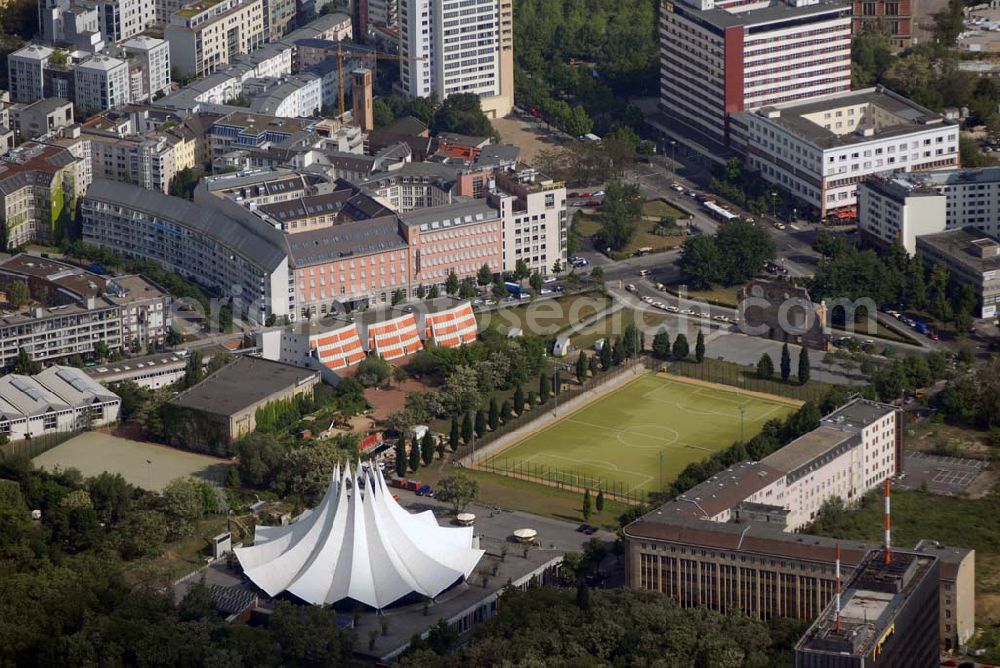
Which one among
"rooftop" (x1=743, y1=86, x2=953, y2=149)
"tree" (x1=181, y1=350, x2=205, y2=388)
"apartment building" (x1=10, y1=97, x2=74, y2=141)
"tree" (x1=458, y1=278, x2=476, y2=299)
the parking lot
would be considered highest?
"rooftop" (x1=743, y1=86, x2=953, y2=149)

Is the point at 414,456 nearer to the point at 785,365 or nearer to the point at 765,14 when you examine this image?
the point at 785,365

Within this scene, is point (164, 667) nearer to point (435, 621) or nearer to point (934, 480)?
point (435, 621)

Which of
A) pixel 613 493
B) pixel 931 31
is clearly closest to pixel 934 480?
pixel 613 493

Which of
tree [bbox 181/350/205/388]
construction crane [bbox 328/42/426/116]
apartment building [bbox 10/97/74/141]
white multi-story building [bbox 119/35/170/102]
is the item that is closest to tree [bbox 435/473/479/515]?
tree [bbox 181/350/205/388]

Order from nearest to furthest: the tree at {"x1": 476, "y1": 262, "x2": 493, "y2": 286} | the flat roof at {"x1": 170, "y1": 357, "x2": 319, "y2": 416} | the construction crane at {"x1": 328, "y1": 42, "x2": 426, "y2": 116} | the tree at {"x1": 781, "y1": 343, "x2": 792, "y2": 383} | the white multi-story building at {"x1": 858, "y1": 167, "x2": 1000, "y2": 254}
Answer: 1. the flat roof at {"x1": 170, "y1": 357, "x2": 319, "y2": 416}
2. the tree at {"x1": 781, "y1": 343, "x2": 792, "y2": 383}
3. the tree at {"x1": 476, "y1": 262, "x2": 493, "y2": 286}
4. the white multi-story building at {"x1": 858, "y1": 167, "x2": 1000, "y2": 254}
5. the construction crane at {"x1": 328, "y1": 42, "x2": 426, "y2": 116}

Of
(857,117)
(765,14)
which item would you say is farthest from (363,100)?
(857,117)

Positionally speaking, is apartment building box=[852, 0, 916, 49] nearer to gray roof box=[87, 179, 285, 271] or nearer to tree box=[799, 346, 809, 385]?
tree box=[799, 346, 809, 385]
